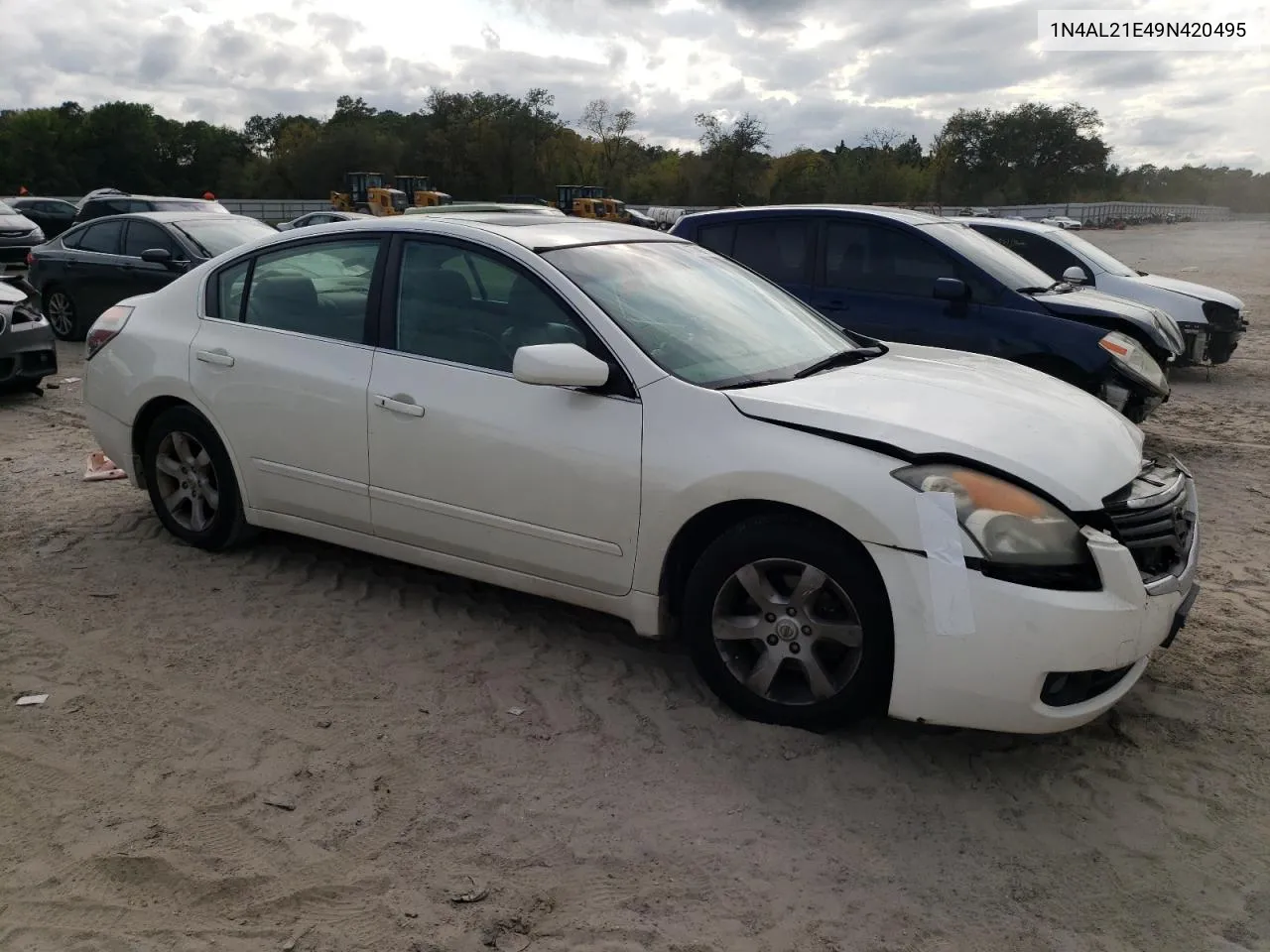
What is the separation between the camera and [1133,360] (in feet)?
23.2

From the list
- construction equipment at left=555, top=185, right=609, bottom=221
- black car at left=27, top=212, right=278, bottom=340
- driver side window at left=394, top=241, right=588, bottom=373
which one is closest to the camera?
driver side window at left=394, top=241, right=588, bottom=373

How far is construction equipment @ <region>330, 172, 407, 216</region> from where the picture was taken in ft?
113

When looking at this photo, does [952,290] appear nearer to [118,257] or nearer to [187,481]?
[187,481]

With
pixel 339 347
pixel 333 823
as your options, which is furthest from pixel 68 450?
pixel 333 823

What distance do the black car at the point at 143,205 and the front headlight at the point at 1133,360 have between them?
32.9ft

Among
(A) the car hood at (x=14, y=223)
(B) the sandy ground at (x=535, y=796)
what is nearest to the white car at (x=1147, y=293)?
(B) the sandy ground at (x=535, y=796)

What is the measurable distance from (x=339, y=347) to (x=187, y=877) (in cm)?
227

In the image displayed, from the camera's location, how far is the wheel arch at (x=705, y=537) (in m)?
3.22

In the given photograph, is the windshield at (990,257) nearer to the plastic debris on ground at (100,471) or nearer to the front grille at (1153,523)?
the front grille at (1153,523)

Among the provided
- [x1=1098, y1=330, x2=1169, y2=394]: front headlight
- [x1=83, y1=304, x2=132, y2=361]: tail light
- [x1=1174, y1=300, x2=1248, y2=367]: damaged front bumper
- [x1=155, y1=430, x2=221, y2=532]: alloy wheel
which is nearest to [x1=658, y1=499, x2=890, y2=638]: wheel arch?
[x1=155, y1=430, x2=221, y2=532]: alloy wheel

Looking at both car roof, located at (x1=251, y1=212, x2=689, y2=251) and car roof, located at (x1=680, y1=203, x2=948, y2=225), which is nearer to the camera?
car roof, located at (x1=251, y1=212, x2=689, y2=251)

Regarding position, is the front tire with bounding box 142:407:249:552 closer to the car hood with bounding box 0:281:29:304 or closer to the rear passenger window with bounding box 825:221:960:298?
the rear passenger window with bounding box 825:221:960:298

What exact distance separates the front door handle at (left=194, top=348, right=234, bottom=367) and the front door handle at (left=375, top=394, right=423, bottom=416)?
970mm

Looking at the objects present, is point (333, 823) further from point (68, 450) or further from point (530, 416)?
point (68, 450)
